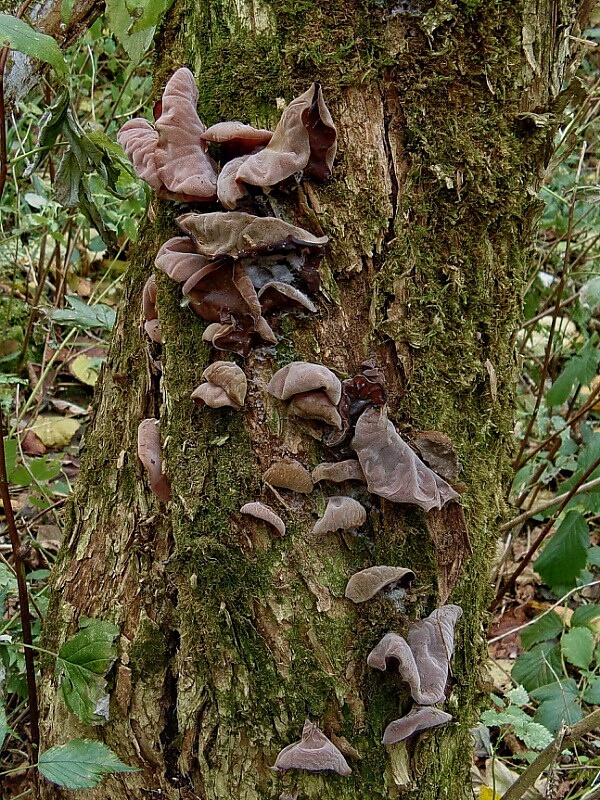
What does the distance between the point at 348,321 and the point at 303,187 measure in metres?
0.32

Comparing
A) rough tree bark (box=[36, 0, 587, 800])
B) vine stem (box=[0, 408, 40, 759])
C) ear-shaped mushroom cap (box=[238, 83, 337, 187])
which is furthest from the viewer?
vine stem (box=[0, 408, 40, 759])

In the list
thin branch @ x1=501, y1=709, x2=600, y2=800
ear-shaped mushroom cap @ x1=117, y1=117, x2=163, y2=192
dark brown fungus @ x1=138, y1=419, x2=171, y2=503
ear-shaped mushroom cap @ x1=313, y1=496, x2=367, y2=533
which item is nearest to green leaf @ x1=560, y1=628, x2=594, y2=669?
thin branch @ x1=501, y1=709, x2=600, y2=800

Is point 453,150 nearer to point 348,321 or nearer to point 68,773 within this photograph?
point 348,321

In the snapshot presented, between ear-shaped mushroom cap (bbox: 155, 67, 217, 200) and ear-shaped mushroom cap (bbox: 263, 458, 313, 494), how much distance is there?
0.62 metres

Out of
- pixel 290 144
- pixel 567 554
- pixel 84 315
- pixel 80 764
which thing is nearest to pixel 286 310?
pixel 290 144

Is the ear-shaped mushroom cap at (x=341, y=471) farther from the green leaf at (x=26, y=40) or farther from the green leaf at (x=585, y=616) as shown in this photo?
the green leaf at (x=585, y=616)

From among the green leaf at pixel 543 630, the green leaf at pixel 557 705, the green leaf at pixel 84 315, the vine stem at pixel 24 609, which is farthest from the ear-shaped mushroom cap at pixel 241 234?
the green leaf at pixel 543 630

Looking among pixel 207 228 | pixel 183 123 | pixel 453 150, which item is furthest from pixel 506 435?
pixel 183 123

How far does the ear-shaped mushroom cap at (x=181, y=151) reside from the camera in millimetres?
1527

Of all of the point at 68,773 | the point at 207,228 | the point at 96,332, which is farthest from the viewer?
the point at 96,332

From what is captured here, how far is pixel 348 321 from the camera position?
1.60m

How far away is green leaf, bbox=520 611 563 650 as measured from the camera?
279 cm

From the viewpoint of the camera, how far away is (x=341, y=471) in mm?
1510

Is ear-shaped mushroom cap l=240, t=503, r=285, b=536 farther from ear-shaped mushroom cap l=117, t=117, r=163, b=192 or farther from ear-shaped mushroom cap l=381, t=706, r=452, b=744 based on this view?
ear-shaped mushroom cap l=117, t=117, r=163, b=192
